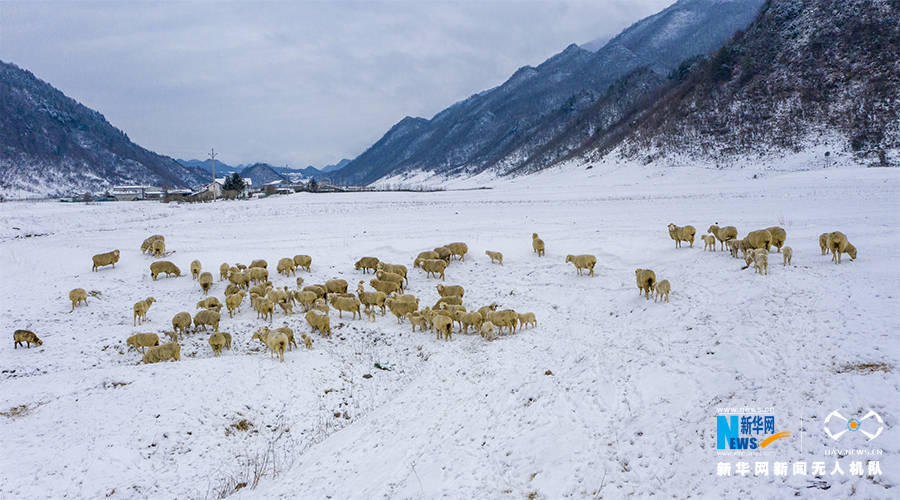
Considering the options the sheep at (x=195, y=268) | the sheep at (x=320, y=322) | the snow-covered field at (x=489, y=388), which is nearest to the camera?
the snow-covered field at (x=489, y=388)

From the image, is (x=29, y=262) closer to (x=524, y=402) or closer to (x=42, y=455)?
(x=42, y=455)

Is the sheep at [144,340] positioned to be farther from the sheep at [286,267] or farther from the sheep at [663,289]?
the sheep at [663,289]

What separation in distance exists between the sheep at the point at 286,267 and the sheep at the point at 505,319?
11.2 meters

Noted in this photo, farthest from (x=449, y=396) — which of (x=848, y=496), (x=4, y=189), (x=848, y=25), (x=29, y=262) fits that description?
(x=4, y=189)

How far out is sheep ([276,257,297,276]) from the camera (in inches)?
810

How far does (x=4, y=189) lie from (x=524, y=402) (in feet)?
531

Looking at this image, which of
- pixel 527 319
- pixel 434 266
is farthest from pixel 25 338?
pixel 527 319

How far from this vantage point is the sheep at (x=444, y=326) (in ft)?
45.8

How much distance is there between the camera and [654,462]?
6.84m

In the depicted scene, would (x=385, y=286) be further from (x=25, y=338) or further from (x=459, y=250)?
(x=25, y=338)

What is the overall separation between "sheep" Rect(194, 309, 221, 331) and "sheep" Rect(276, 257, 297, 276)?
5.96 metres

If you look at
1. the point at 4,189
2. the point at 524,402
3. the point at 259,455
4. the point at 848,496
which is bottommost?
the point at 259,455

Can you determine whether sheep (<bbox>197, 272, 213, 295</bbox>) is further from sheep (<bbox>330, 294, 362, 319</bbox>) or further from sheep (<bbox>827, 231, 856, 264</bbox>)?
sheep (<bbox>827, 231, 856, 264</bbox>)

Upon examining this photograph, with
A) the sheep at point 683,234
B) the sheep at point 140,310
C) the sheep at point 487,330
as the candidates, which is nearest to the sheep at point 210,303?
the sheep at point 140,310
